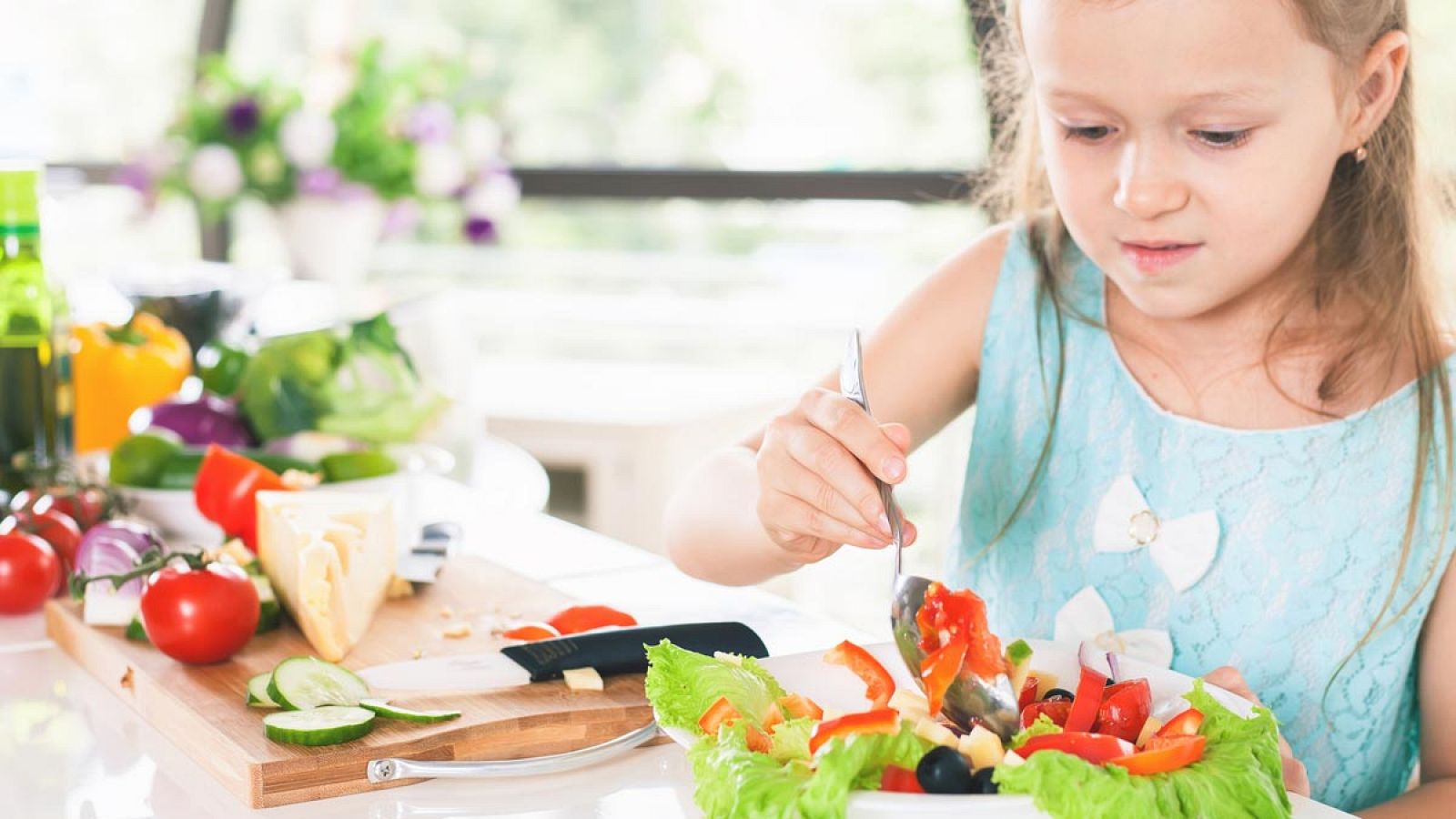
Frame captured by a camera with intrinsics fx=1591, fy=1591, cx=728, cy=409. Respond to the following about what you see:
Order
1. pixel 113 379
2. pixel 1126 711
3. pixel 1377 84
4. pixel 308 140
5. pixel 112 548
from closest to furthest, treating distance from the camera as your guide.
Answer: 1. pixel 1126 711
2. pixel 1377 84
3. pixel 112 548
4. pixel 113 379
5. pixel 308 140

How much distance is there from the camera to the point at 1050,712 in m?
0.88

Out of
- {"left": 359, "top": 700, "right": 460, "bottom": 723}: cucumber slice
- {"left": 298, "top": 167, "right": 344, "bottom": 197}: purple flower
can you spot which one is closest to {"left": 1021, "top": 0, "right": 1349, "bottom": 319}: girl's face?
{"left": 359, "top": 700, "right": 460, "bottom": 723}: cucumber slice

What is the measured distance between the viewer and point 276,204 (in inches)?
117

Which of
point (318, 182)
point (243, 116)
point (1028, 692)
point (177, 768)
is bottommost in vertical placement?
point (177, 768)

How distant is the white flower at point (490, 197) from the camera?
3158 millimetres

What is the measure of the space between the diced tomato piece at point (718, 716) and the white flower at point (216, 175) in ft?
7.68

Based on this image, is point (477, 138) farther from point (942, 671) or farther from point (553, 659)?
point (942, 671)

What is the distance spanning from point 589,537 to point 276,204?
5.22 ft

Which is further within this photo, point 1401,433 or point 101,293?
point 101,293

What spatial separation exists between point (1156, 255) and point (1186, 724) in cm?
44

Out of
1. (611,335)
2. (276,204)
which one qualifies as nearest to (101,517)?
(276,204)

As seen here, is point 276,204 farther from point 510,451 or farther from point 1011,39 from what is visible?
point 1011,39

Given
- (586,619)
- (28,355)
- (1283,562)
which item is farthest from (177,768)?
(1283,562)

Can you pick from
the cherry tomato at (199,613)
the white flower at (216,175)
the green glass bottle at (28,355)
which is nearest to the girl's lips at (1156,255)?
the cherry tomato at (199,613)
